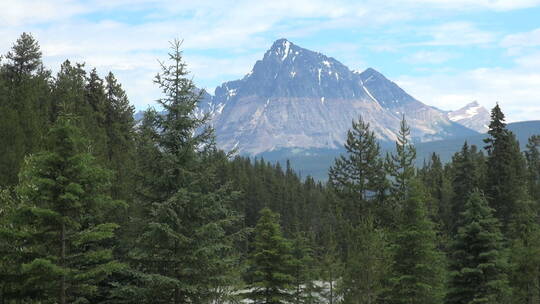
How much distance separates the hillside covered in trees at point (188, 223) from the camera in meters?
19.9

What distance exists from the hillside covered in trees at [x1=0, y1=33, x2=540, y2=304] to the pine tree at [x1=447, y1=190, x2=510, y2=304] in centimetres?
9

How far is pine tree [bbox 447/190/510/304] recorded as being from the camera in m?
33.2

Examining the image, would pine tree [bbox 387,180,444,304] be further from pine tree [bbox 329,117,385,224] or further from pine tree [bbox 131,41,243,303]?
pine tree [bbox 131,41,243,303]

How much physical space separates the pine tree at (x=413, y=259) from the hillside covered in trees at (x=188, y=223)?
0.27 feet

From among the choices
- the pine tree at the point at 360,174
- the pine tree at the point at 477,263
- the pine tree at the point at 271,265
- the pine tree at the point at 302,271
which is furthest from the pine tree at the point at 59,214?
the pine tree at the point at 360,174

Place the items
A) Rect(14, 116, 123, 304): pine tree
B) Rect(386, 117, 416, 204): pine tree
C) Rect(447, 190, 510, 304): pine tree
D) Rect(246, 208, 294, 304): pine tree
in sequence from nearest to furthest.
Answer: Rect(14, 116, 123, 304): pine tree < Rect(447, 190, 510, 304): pine tree < Rect(246, 208, 294, 304): pine tree < Rect(386, 117, 416, 204): pine tree

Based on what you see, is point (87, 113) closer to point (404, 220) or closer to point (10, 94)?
point (10, 94)

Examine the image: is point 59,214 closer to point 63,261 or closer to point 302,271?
point 63,261

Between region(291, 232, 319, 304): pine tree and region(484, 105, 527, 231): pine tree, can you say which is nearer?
region(291, 232, 319, 304): pine tree

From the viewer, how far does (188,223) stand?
2116 cm

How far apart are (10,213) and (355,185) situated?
29.1m

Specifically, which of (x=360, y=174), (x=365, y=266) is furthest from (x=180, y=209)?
(x=360, y=174)

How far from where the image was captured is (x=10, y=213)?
65.6 ft

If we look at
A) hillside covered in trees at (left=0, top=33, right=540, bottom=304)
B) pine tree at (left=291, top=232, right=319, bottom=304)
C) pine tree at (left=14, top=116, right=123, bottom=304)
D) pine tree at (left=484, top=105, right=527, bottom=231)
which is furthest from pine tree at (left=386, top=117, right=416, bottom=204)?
pine tree at (left=14, top=116, right=123, bottom=304)
